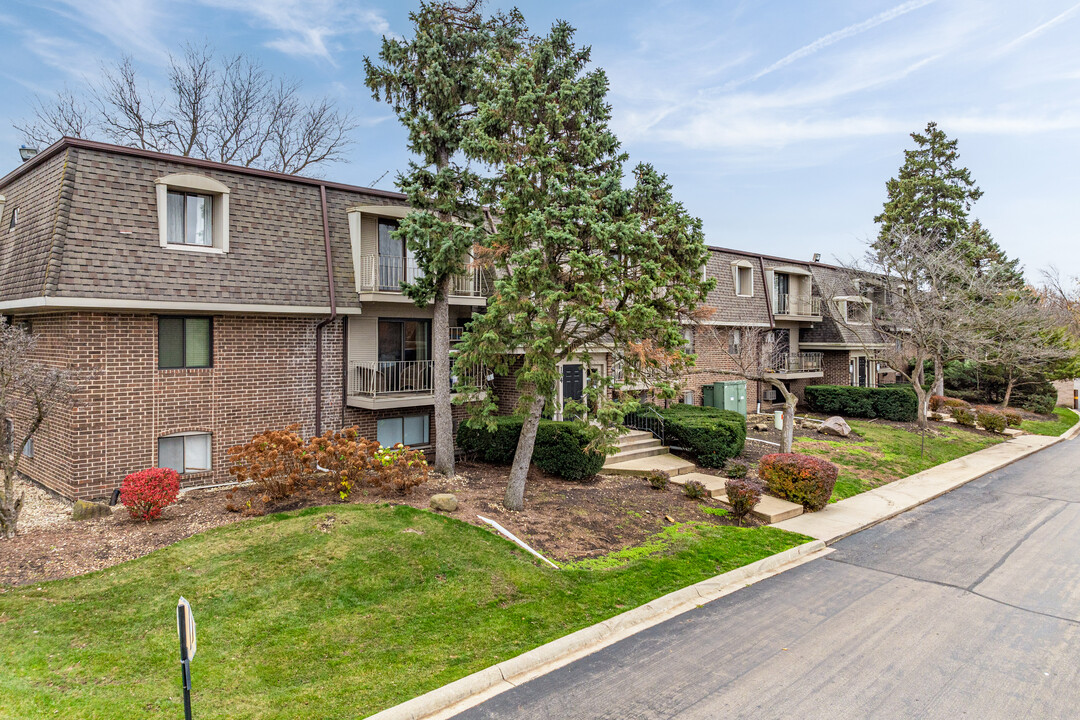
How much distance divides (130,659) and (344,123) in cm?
2848

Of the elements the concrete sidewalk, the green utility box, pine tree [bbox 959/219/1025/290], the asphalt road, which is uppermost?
pine tree [bbox 959/219/1025/290]

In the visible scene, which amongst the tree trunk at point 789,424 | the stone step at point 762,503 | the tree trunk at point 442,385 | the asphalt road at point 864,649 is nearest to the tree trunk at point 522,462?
the tree trunk at point 442,385

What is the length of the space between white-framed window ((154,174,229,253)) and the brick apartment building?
0.03m

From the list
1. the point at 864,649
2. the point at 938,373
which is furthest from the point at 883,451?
the point at 864,649

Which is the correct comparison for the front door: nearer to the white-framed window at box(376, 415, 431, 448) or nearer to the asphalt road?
the white-framed window at box(376, 415, 431, 448)

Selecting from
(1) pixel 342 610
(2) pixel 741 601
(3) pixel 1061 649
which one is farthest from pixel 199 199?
(3) pixel 1061 649

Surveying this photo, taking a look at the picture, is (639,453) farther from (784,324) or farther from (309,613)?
(784,324)

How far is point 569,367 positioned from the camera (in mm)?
18109

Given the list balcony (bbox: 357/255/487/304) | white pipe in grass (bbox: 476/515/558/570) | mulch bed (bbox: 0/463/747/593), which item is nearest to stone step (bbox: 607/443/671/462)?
mulch bed (bbox: 0/463/747/593)

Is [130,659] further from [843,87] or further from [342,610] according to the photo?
[843,87]

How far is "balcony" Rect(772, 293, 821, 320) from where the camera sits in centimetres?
2698

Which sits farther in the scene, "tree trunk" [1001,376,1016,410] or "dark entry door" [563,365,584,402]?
"tree trunk" [1001,376,1016,410]

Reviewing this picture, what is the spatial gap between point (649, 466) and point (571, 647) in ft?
28.7

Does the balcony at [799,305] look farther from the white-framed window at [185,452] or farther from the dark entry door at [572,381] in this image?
the white-framed window at [185,452]
